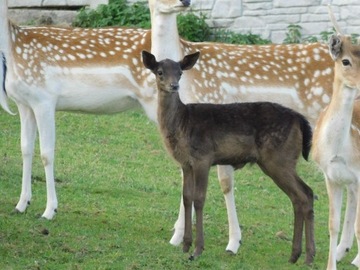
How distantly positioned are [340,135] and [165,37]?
227 cm

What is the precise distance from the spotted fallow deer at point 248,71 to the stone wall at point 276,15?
21.8 feet

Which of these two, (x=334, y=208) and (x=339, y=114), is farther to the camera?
(x=334, y=208)

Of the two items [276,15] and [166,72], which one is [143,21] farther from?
[166,72]

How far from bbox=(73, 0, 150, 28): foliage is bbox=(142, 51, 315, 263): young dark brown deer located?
9.00 meters

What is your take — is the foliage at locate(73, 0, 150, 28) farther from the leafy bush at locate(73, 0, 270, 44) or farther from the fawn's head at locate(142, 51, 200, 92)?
the fawn's head at locate(142, 51, 200, 92)

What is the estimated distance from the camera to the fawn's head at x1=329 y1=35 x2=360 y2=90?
8.09 meters

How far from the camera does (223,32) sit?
17.9m

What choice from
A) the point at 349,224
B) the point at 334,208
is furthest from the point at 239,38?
the point at 334,208

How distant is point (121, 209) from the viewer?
35.2 ft

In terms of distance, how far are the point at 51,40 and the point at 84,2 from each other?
321 inches

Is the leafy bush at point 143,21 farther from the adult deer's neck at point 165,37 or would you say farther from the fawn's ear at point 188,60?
the fawn's ear at point 188,60

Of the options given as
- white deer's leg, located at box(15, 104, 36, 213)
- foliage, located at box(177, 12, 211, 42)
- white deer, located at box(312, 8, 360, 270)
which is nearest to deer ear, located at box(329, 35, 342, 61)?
white deer, located at box(312, 8, 360, 270)

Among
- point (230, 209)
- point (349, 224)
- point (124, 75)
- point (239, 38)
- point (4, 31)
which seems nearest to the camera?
point (349, 224)

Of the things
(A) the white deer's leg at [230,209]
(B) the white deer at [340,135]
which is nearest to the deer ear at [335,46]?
(B) the white deer at [340,135]
